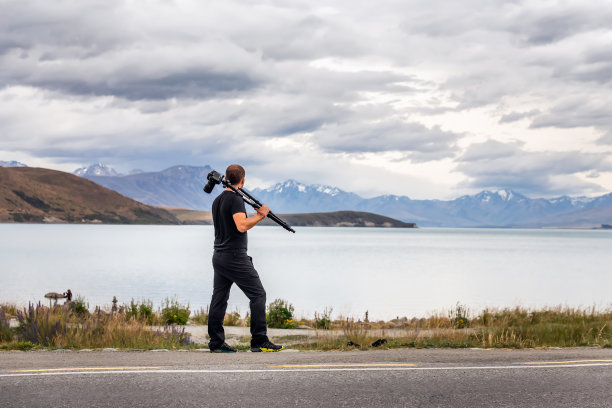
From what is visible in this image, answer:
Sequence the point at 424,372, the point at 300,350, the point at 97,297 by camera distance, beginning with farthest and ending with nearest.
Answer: the point at 97,297
the point at 300,350
the point at 424,372

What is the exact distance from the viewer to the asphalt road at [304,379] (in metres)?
6.39

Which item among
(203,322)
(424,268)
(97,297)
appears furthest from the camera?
(424,268)

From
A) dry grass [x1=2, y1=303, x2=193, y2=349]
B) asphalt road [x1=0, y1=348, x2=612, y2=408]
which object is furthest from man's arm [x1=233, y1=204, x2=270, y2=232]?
dry grass [x1=2, y1=303, x2=193, y2=349]

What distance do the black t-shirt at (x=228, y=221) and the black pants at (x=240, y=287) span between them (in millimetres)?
126

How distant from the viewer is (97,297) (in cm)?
3922

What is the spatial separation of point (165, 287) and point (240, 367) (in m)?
39.9

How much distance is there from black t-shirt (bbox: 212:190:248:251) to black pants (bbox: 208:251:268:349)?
0.41 ft

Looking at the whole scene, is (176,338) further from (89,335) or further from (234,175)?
(234,175)

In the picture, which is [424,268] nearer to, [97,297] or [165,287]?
[165,287]

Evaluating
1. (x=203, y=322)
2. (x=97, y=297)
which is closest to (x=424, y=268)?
(x=97, y=297)

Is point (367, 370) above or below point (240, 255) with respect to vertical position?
below

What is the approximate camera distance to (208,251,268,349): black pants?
9.41m

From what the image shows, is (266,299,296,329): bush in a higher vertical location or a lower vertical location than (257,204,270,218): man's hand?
lower

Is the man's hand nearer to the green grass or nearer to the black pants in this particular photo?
the black pants
